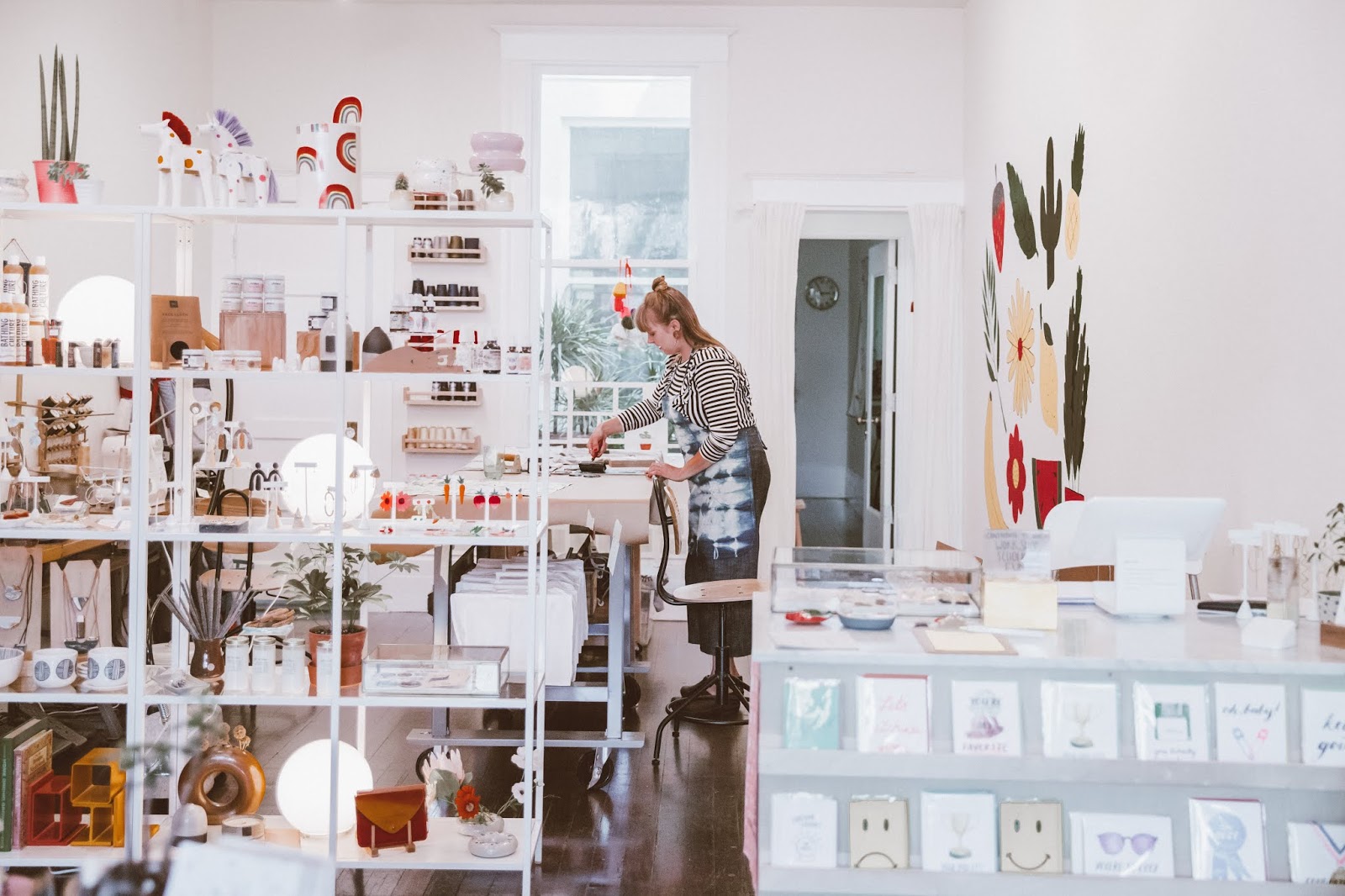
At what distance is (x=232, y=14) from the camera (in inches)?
295

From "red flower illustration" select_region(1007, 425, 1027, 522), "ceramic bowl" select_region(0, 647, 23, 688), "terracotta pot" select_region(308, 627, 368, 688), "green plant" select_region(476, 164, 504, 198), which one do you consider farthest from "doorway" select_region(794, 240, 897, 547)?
"ceramic bowl" select_region(0, 647, 23, 688)

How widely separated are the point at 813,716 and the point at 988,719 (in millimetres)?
353

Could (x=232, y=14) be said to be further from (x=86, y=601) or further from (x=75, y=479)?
(x=86, y=601)

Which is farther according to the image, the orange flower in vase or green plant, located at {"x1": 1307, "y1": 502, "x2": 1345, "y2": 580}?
the orange flower in vase

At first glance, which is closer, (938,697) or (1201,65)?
(938,697)

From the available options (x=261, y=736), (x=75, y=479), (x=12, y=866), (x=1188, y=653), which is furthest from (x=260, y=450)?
(x=1188, y=653)

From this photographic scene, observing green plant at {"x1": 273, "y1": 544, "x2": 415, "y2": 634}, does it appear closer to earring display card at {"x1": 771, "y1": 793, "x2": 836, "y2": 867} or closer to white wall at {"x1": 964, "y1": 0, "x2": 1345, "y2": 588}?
earring display card at {"x1": 771, "y1": 793, "x2": 836, "y2": 867}

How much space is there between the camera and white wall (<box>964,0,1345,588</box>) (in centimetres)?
319

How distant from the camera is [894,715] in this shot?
101 inches

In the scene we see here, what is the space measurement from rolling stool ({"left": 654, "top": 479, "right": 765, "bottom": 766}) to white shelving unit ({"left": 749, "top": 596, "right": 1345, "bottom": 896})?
1.91 metres

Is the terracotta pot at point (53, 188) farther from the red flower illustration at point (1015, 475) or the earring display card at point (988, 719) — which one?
the red flower illustration at point (1015, 475)

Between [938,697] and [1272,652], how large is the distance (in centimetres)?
68

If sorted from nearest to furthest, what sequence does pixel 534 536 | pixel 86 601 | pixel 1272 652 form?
1. pixel 1272 652
2. pixel 534 536
3. pixel 86 601

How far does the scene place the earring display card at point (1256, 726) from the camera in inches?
98.7
